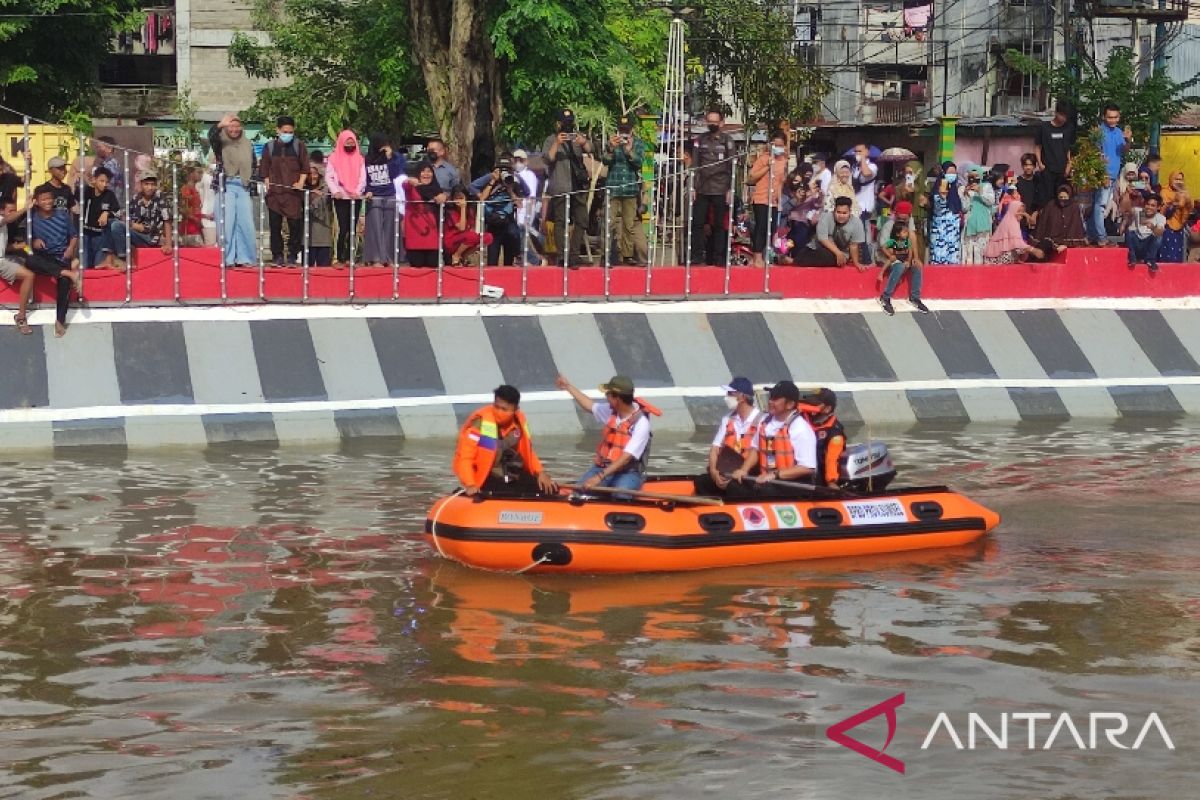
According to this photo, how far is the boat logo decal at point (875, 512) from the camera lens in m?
15.6

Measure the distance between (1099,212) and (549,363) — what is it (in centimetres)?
939

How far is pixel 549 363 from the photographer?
878 inches

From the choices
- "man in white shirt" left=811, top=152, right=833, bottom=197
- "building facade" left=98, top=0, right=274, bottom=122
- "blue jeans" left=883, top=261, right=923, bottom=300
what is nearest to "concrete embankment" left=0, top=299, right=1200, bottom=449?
Result: "blue jeans" left=883, top=261, right=923, bottom=300

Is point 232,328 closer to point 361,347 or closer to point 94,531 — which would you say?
point 361,347

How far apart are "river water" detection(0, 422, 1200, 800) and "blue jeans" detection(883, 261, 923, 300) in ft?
21.0

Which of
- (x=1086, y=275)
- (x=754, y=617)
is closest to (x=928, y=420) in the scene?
(x=1086, y=275)

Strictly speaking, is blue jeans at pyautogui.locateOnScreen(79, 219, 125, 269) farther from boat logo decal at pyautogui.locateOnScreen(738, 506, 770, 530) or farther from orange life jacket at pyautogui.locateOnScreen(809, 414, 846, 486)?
boat logo decal at pyautogui.locateOnScreen(738, 506, 770, 530)

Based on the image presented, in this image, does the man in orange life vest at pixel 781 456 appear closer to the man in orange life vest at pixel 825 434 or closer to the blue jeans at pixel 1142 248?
the man in orange life vest at pixel 825 434

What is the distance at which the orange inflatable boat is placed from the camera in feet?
47.4

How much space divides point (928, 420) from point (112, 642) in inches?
515

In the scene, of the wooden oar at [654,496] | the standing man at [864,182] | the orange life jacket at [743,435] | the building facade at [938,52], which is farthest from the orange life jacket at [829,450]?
the building facade at [938,52]

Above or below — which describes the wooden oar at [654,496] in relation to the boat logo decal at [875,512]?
above

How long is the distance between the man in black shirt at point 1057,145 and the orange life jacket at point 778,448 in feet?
37.3

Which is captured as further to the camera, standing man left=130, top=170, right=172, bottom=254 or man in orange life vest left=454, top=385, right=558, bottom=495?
standing man left=130, top=170, right=172, bottom=254
